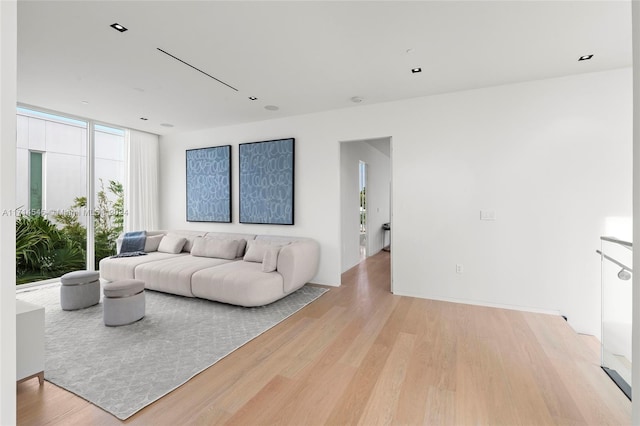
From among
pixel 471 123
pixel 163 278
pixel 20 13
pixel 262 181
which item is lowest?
pixel 163 278

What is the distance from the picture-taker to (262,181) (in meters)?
4.92

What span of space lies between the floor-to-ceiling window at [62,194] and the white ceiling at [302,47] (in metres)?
0.69

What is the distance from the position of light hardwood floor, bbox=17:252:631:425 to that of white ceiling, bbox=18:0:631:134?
2740 millimetres

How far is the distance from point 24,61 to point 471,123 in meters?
5.04

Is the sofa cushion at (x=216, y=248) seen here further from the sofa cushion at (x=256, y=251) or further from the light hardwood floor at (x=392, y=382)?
the light hardwood floor at (x=392, y=382)

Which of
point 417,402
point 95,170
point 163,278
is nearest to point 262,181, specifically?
point 163,278

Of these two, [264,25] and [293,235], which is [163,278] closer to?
[293,235]

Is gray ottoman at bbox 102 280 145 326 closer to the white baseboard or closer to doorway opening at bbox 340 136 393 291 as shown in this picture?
doorway opening at bbox 340 136 393 291

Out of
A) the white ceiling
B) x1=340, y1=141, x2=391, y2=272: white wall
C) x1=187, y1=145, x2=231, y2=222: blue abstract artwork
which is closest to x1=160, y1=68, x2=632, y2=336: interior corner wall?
A: the white ceiling

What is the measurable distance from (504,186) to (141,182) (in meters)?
6.37

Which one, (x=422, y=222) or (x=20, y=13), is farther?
(x=422, y=222)

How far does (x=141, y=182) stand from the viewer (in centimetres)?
567

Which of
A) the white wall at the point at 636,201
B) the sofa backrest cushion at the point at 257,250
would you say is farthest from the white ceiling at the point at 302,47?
the sofa backrest cushion at the point at 257,250

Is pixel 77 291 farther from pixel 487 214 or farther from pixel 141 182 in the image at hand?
pixel 487 214
